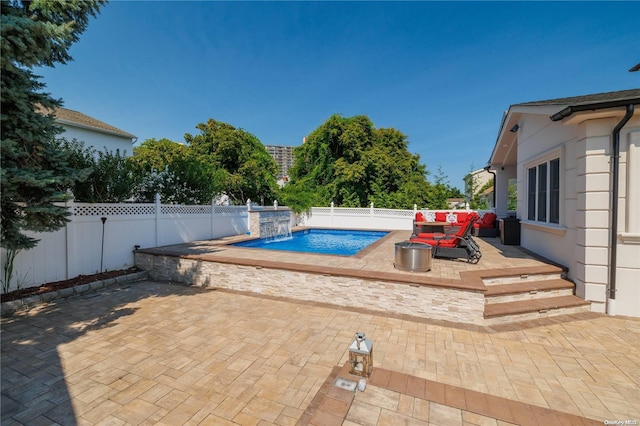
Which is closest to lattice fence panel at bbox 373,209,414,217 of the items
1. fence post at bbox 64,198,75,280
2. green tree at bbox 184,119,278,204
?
green tree at bbox 184,119,278,204

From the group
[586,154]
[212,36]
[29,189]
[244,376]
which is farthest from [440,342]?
[212,36]

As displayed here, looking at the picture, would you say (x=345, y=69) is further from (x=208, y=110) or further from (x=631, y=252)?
(x=631, y=252)

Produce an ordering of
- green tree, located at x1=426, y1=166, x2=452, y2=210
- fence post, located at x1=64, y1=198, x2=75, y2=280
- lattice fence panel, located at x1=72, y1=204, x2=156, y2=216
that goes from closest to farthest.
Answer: fence post, located at x1=64, y1=198, x2=75, y2=280, lattice fence panel, located at x1=72, y1=204, x2=156, y2=216, green tree, located at x1=426, y1=166, x2=452, y2=210

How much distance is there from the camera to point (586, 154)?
4.74 metres

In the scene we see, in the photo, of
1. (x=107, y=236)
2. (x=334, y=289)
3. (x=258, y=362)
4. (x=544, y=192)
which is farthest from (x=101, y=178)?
(x=544, y=192)

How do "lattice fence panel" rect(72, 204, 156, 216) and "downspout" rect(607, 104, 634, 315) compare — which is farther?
"lattice fence panel" rect(72, 204, 156, 216)

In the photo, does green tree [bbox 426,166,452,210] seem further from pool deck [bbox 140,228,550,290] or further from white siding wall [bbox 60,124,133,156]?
white siding wall [bbox 60,124,133,156]

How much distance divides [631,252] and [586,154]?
188cm

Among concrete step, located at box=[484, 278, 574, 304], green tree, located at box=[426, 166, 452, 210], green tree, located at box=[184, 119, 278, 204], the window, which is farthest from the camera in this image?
green tree, located at box=[184, 119, 278, 204]

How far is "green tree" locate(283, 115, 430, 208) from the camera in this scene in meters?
20.9

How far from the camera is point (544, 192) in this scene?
6914 millimetres

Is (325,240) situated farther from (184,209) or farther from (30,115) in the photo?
(30,115)

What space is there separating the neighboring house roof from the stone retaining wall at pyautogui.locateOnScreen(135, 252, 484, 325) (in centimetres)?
1507

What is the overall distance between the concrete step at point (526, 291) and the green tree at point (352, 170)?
1422 centimetres
